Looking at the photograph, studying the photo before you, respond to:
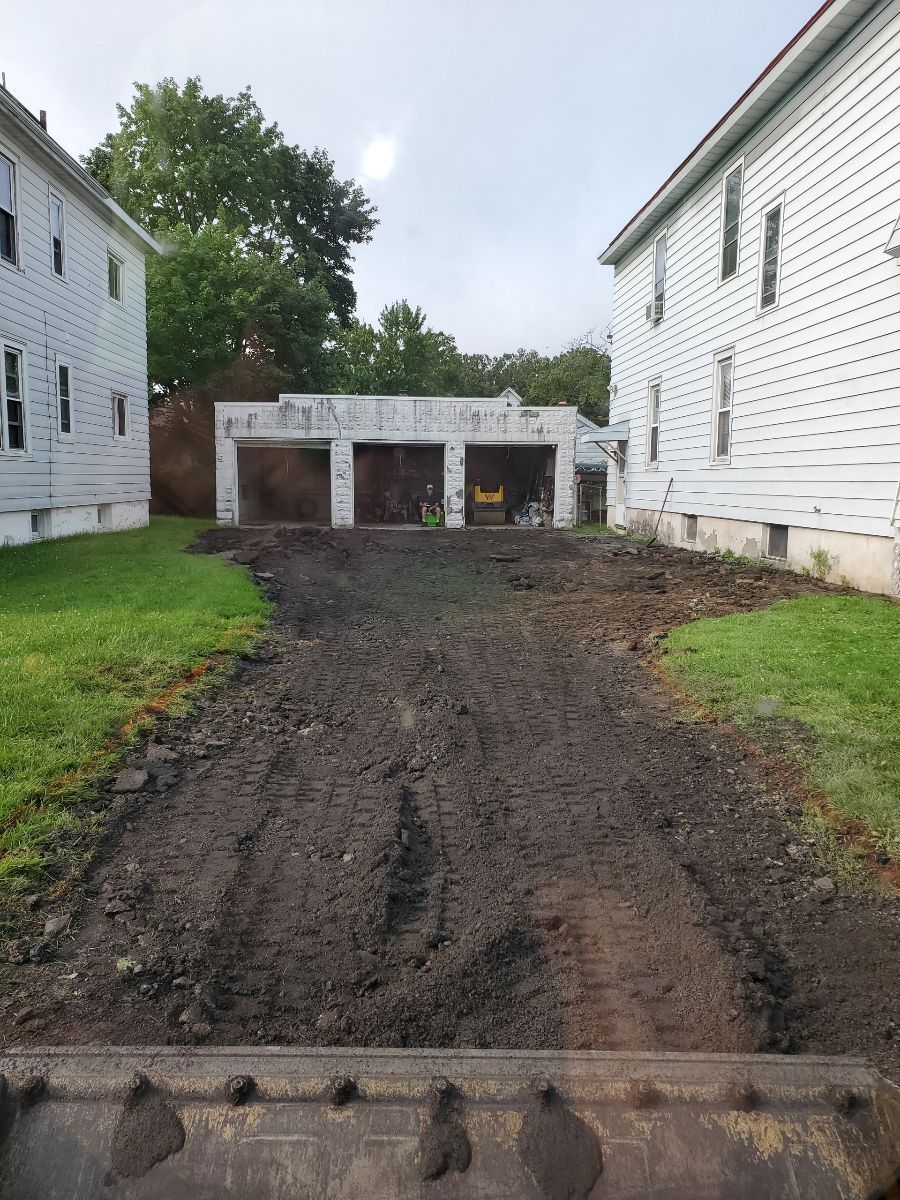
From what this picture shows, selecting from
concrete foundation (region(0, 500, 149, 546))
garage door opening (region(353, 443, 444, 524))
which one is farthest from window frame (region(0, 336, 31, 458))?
garage door opening (region(353, 443, 444, 524))

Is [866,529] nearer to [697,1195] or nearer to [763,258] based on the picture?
[763,258]

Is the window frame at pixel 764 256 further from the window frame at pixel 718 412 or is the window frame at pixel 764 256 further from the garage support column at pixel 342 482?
the garage support column at pixel 342 482

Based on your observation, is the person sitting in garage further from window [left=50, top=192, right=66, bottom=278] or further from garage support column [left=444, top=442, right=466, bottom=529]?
window [left=50, top=192, right=66, bottom=278]

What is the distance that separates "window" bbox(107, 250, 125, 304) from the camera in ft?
59.0

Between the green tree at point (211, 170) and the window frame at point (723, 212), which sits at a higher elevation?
the green tree at point (211, 170)

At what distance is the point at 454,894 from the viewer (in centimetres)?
319

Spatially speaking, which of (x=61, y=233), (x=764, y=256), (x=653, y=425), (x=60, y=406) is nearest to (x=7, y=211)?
(x=61, y=233)

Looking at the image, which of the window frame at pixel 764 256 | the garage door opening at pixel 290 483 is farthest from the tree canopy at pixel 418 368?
the window frame at pixel 764 256

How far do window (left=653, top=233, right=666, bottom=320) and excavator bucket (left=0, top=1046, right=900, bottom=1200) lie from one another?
16840mm

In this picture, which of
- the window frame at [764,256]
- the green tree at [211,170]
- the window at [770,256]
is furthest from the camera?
the green tree at [211,170]

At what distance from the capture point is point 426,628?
8.33 m

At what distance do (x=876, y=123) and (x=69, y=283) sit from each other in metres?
13.6

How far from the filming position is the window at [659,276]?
16906 mm

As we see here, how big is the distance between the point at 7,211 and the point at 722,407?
12155mm
